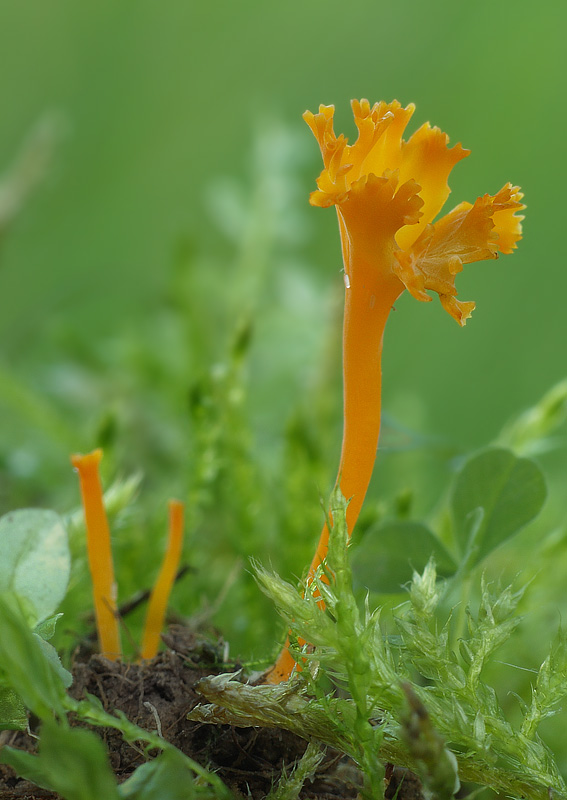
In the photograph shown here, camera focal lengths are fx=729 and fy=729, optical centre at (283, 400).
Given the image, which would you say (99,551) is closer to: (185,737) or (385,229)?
(185,737)

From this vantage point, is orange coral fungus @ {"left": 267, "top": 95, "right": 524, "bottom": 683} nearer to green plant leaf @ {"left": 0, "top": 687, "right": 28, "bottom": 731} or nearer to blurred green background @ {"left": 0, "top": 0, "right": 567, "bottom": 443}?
green plant leaf @ {"left": 0, "top": 687, "right": 28, "bottom": 731}

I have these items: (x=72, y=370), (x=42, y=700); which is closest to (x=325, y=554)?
(x=42, y=700)

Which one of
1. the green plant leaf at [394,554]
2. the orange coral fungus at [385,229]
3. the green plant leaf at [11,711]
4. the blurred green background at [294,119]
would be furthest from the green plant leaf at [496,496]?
the blurred green background at [294,119]

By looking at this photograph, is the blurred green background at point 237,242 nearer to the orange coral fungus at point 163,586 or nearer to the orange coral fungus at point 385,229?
the orange coral fungus at point 163,586

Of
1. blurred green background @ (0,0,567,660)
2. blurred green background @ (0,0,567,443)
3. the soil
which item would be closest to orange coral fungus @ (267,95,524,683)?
the soil

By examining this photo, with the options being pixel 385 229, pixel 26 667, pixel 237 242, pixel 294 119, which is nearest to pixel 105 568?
pixel 26 667

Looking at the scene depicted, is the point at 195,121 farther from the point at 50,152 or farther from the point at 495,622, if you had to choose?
the point at 495,622
